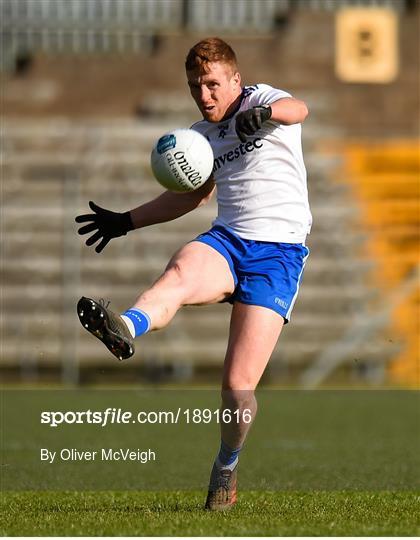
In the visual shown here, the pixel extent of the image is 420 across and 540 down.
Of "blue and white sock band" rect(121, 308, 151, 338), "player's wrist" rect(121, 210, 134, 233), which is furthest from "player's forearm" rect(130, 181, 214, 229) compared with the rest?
"blue and white sock band" rect(121, 308, 151, 338)

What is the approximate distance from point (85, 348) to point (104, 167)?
2434 millimetres

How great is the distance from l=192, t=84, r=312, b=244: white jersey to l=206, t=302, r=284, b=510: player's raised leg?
0.34 m

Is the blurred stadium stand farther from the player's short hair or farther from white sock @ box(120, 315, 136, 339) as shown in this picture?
white sock @ box(120, 315, 136, 339)

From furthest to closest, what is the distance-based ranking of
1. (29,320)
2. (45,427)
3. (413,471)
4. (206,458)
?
1. (29,320)
2. (45,427)
3. (206,458)
4. (413,471)

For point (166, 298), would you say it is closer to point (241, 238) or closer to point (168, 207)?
point (241, 238)

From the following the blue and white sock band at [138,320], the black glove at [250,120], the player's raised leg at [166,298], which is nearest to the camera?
the player's raised leg at [166,298]

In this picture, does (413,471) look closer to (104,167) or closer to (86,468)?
(86,468)

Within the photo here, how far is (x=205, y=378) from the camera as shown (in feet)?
50.4

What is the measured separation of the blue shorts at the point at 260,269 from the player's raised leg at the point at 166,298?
0.16 ft

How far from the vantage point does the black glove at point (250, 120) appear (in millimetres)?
4980

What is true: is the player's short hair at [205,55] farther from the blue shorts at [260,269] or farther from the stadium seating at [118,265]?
the stadium seating at [118,265]

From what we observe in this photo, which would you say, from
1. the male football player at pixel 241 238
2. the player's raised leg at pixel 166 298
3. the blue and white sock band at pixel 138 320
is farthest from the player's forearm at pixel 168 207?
the blue and white sock band at pixel 138 320

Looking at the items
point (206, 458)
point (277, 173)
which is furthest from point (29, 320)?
point (277, 173)

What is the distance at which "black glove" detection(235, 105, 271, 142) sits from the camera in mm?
4980
